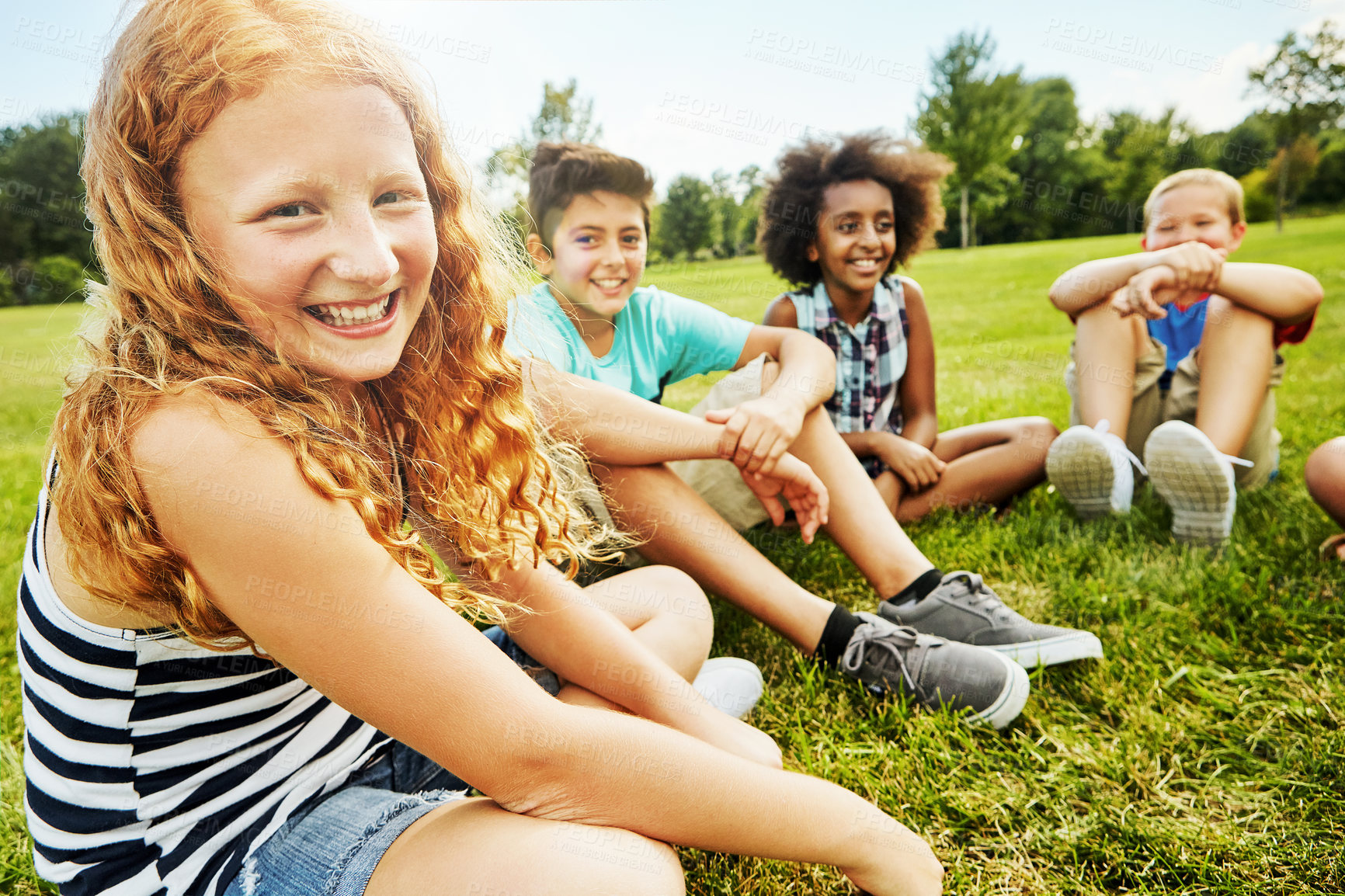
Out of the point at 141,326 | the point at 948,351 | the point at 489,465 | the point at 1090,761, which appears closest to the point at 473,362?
the point at 489,465

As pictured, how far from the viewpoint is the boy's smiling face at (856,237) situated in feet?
10.4

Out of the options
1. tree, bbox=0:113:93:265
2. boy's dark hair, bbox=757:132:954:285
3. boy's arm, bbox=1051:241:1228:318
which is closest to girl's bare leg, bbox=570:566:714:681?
boy's arm, bbox=1051:241:1228:318

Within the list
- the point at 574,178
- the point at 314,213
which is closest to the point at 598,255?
the point at 574,178

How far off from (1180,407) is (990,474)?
0.74 m

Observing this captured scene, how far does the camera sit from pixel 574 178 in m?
2.67

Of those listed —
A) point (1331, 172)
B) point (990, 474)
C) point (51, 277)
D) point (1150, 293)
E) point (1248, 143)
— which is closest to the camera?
point (1150, 293)

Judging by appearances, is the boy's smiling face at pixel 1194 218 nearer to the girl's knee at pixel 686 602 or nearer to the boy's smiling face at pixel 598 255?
the boy's smiling face at pixel 598 255

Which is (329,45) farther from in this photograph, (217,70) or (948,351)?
(948,351)

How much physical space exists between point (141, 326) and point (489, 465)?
638 millimetres

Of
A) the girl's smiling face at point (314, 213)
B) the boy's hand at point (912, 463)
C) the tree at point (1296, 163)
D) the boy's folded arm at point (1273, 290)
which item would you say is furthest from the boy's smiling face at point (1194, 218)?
the tree at point (1296, 163)

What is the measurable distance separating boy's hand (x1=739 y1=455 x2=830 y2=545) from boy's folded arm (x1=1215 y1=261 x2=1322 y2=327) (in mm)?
1684

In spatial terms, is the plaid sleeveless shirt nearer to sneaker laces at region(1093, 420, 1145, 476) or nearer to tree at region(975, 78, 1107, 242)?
sneaker laces at region(1093, 420, 1145, 476)

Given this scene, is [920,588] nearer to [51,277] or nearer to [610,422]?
[610,422]

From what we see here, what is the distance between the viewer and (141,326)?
106cm
